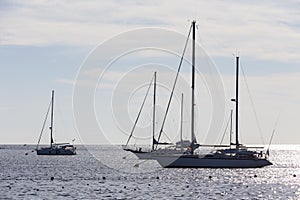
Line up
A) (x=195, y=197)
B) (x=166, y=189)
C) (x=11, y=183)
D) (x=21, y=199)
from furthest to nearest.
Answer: (x=11, y=183)
(x=166, y=189)
(x=195, y=197)
(x=21, y=199)

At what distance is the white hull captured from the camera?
12668 cm

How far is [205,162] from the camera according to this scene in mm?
127375

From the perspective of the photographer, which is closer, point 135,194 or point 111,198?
point 111,198

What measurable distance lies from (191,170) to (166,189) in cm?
3978

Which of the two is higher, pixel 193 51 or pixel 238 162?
pixel 193 51

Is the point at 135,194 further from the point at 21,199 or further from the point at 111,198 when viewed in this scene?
the point at 21,199

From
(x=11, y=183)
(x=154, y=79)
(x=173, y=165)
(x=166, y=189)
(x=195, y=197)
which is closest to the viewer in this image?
(x=195, y=197)

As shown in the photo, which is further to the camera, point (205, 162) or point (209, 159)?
point (209, 159)

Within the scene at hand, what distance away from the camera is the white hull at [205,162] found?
12668 cm

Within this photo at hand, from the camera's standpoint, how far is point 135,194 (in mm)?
86562

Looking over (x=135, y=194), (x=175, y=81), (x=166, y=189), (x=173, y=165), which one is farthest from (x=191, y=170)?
(x=135, y=194)

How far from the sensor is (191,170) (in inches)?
5256

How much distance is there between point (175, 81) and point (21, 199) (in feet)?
204

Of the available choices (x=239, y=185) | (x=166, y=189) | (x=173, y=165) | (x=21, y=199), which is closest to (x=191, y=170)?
(x=173, y=165)
